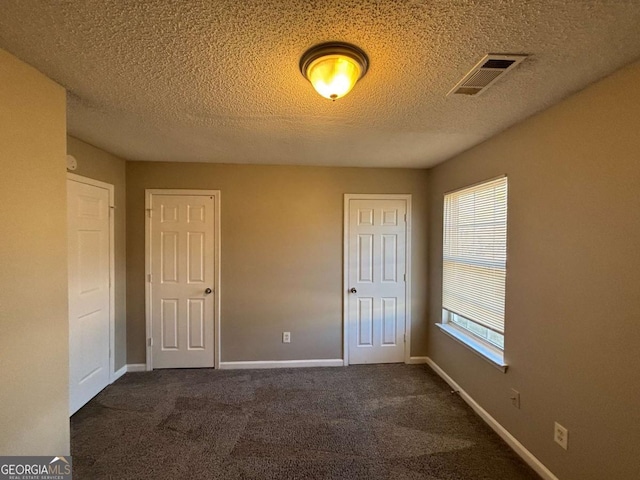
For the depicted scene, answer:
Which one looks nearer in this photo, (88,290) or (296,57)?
(296,57)

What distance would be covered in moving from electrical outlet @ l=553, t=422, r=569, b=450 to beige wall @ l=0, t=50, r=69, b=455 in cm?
285

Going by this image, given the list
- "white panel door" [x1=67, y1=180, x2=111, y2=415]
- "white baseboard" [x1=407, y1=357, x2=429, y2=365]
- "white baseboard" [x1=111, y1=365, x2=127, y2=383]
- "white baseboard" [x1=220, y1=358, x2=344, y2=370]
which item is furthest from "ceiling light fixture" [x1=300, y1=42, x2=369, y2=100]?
"white baseboard" [x1=111, y1=365, x2=127, y2=383]

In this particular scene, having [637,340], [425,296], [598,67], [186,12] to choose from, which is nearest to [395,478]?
[637,340]

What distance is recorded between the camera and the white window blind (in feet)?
7.37

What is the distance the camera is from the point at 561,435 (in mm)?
1665

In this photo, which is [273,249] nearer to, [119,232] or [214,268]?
[214,268]

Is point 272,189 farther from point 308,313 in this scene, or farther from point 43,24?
point 43,24

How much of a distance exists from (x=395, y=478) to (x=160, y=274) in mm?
2928

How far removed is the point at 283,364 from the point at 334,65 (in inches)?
122

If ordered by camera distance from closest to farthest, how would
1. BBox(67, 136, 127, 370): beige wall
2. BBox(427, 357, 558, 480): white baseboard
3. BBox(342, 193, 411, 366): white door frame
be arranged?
BBox(427, 357, 558, 480): white baseboard < BBox(67, 136, 127, 370): beige wall < BBox(342, 193, 411, 366): white door frame

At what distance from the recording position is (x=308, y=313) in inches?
132

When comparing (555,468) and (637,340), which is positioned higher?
(637,340)

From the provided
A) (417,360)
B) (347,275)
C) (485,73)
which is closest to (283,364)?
(347,275)

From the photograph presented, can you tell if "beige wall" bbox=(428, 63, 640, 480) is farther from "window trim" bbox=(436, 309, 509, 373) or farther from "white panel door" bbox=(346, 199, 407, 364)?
"white panel door" bbox=(346, 199, 407, 364)
